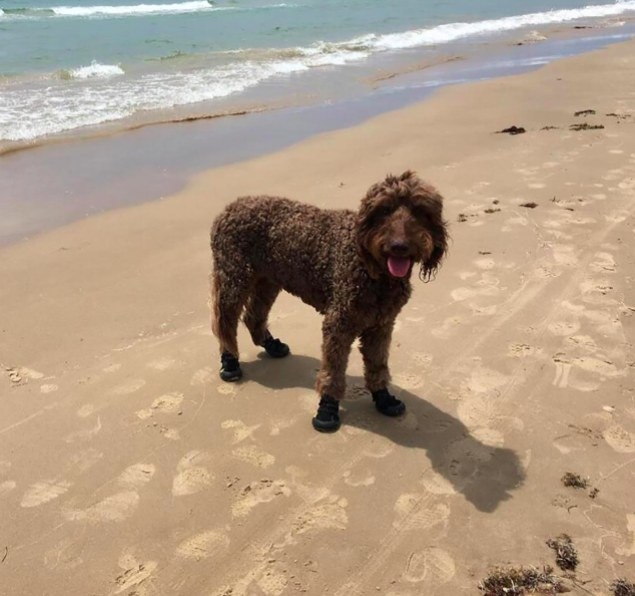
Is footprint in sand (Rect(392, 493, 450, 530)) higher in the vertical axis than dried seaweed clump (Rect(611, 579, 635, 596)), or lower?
lower

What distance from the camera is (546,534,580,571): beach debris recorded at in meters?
2.94

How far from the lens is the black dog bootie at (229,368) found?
176 inches

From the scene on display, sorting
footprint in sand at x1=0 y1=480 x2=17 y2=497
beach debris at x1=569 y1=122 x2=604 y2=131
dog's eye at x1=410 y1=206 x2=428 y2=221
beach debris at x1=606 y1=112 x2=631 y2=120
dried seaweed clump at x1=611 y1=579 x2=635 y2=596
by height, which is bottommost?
footprint in sand at x1=0 y1=480 x2=17 y2=497

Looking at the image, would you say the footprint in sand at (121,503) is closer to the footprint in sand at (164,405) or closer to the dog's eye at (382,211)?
the footprint in sand at (164,405)

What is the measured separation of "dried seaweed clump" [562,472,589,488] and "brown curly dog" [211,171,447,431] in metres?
1.12

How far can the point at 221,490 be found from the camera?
3479mm

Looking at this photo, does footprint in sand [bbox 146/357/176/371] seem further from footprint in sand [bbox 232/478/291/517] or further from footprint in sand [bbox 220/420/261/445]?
footprint in sand [bbox 232/478/291/517]

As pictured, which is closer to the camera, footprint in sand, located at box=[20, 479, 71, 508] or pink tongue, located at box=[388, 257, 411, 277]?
pink tongue, located at box=[388, 257, 411, 277]

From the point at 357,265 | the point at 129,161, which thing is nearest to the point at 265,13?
the point at 129,161

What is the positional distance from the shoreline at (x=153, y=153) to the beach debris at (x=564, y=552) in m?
6.24

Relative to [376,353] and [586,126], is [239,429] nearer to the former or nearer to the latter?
[376,353]

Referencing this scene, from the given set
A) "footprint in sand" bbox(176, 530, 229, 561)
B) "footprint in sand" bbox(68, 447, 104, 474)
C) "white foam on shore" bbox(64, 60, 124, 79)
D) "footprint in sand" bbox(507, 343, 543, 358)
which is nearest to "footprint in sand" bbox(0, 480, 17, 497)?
"footprint in sand" bbox(68, 447, 104, 474)

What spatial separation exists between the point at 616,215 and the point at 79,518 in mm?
6340

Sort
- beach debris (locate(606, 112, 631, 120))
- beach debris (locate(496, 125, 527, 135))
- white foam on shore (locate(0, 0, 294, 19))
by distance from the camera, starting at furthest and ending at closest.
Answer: white foam on shore (locate(0, 0, 294, 19))
beach debris (locate(606, 112, 631, 120))
beach debris (locate(496, 125, 527, 135))
